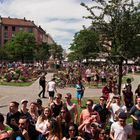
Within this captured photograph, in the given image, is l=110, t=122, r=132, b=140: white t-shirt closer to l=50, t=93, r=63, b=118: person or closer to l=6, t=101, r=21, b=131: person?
l=6, t=101, r=21, b=131: person

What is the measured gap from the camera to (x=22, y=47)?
123500 mm

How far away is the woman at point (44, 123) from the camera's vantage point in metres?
10.1

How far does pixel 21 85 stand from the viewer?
3694 centimetres

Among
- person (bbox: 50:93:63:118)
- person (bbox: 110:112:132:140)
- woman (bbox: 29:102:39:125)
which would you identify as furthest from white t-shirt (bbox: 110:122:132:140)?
person (bbox: 50:93:63:118)

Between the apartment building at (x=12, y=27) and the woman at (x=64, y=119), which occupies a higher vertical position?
the apartment building at (x=12, y=27)

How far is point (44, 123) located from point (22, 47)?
11413 centimetres

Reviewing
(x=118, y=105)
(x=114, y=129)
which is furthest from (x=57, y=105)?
(x=114, y=129)

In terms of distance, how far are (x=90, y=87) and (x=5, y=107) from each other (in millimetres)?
15194

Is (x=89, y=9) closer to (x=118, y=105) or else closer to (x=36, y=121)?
(x=118, y=105)

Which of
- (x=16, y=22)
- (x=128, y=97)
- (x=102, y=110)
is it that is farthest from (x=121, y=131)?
(x=16, y=22)

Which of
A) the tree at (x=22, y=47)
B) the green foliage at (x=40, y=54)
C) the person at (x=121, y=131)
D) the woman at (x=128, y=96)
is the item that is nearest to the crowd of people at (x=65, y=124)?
the person at (x=121, y=131)

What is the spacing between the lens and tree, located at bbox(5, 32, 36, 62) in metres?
123

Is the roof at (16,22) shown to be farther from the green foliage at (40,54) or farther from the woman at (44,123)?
the woman at (44,123)

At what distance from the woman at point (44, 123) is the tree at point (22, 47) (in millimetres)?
112090
